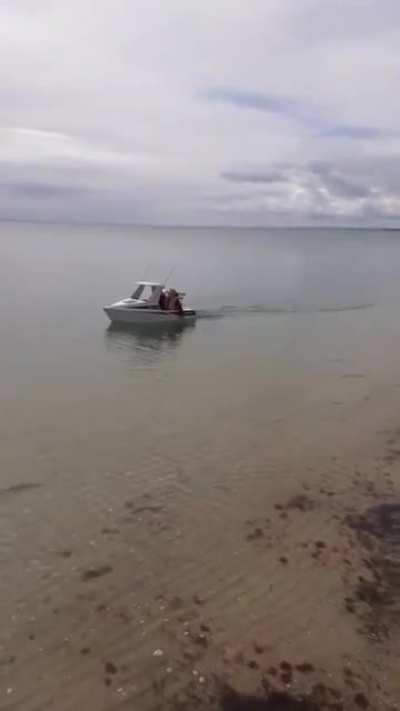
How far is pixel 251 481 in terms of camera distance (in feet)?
53.7

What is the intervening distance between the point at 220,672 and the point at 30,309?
41510mm

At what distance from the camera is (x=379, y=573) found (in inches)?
470

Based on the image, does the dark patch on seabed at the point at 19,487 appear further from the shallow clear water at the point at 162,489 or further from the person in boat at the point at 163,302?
the person in boat at the point at 163,302

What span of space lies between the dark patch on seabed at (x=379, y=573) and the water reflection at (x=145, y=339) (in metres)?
18.3

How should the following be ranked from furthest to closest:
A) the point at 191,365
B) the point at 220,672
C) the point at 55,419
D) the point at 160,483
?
1. the point at 191,365
2. the point at 55,419
3. the point at 160,483
4. the point at 220,672

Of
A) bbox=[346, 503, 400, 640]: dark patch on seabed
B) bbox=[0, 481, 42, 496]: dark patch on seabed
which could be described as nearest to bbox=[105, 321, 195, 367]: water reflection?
bbox=[0, 481, 42, 496]: dark patch on seabed

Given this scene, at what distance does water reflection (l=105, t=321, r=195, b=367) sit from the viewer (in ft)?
108

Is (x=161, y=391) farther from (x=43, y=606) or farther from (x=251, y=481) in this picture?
(x=43, y=606)

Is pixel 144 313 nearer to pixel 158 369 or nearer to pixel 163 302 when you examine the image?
pixel 163 302

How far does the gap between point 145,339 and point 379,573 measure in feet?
90.3

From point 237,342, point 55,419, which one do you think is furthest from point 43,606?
point 237,342

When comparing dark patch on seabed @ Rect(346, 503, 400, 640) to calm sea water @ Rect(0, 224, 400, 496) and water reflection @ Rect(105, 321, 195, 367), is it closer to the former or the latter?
calm sea water @ Rect(0, 224, 400, 496)

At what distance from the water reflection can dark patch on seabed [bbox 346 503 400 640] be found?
720 inches

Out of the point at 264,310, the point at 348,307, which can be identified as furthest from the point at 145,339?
the point at 348,307
